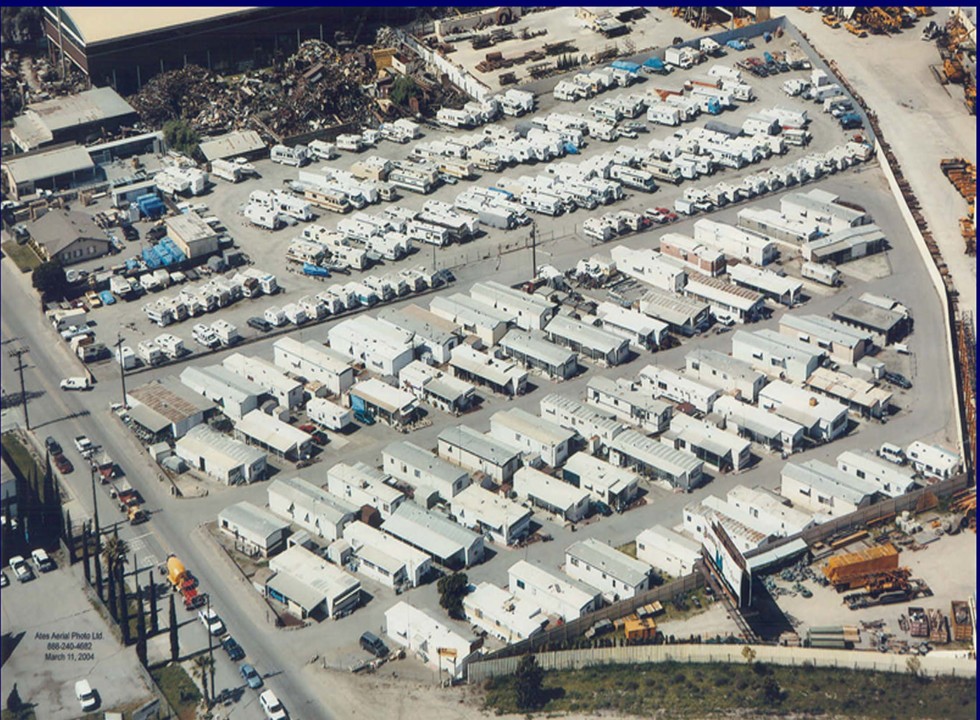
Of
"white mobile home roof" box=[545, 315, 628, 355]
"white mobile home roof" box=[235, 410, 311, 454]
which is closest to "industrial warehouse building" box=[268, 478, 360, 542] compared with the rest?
"white mobile home roof" box=[235, 410, 311, 454]

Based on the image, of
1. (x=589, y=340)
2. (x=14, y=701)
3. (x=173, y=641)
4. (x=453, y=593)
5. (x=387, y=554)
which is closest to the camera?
(x=14, y=701)

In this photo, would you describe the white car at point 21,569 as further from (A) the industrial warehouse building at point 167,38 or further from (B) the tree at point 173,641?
(A) the industrial warehouse building at point 167,38

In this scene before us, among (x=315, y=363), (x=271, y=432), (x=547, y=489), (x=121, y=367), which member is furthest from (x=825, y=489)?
(x=121, y=367)

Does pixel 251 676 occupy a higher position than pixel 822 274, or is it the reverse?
pixel 822 274

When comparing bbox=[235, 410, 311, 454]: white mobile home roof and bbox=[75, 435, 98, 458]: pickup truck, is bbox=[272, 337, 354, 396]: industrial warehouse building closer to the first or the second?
bbox=[235, 410, 311, 454]: white mobile home roof

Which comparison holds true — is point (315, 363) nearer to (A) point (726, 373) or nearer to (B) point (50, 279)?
(B) point (50, 279)

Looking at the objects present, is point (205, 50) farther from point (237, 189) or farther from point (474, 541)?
point (474, 541)

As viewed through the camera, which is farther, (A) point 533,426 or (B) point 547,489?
(A) point 533,426
